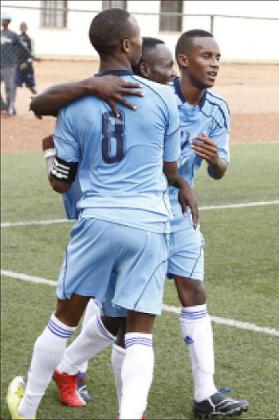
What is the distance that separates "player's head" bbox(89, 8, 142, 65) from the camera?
3145 millimetres

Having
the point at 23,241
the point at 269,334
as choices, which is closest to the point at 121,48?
the point at 269,334

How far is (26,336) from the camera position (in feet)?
23.5

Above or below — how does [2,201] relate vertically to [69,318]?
below

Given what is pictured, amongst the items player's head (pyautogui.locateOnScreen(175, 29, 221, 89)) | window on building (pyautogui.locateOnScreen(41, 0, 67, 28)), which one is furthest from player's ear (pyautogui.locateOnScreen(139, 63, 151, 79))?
window on building (pyautogui.locateOnScreen(41, 0, 67, 28))

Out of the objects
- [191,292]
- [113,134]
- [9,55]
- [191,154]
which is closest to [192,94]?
[191,154]

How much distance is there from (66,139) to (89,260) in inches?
17.7

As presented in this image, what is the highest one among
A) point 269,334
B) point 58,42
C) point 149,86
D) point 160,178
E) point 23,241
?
point 149,86

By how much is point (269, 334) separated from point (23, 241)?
13.2 feet

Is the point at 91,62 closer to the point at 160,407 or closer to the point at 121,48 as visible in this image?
the point at 160,407

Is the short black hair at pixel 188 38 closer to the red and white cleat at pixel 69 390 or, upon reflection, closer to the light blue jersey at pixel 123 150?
the light blue jersey at pixel 123 150

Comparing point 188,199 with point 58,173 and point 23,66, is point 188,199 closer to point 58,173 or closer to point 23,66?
point 58,173

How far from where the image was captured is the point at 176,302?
793 cm

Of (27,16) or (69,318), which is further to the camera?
(27,16)

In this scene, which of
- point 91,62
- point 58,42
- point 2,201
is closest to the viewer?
point 2,201
